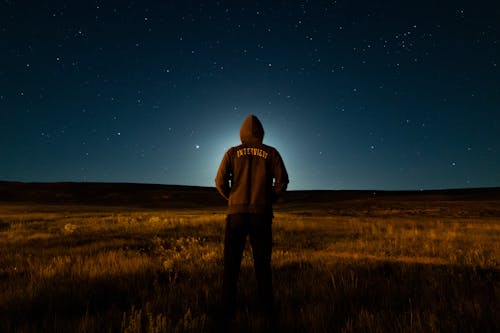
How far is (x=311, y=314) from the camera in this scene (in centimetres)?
351

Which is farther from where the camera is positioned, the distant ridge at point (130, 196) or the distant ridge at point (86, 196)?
the distant ridge at point (86, 196)

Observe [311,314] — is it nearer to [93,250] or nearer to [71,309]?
[71,309]

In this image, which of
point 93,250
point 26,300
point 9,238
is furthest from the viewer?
point 9,238

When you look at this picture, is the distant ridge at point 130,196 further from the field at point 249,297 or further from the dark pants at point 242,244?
the dark pants at point 242,244

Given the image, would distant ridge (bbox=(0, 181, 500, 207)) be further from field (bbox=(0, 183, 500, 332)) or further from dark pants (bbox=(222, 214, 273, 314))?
dark pants (bbox=(222, 214, 273, 314))

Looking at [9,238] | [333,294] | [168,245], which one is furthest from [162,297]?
[9,238]

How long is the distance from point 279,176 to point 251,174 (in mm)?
361

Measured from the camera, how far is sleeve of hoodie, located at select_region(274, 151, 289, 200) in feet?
14.0

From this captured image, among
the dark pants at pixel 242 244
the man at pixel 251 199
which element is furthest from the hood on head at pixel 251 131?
the dark pants at pixel 242 244

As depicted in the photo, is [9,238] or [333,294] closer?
[333,294]

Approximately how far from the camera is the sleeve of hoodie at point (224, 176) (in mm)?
4188

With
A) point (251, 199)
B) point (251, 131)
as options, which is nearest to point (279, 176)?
point (251, 199)

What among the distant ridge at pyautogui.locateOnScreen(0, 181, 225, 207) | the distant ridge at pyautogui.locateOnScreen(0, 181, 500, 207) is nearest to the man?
the distant ridge at pyautogui.locateOnScreen(0, 181, 500, 207)

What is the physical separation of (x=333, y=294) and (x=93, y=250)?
6.83 meters
